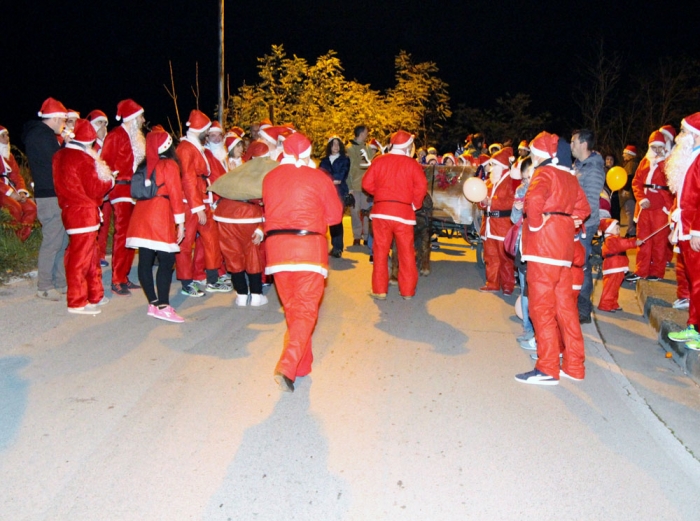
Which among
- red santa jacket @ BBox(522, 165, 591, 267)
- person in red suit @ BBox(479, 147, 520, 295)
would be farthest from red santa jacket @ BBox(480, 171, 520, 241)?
red santa jacket @ BBox(522, 165, 591, 267)

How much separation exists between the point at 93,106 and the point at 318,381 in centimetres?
2797

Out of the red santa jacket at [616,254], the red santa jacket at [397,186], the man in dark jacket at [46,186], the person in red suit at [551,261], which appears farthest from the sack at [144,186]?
the red santa jacket at [616,254]

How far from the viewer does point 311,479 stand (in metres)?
3.60

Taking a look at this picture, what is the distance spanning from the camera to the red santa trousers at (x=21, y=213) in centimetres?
880

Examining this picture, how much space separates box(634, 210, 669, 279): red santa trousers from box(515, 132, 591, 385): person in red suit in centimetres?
484

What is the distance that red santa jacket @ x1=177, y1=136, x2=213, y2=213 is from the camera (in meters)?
7.07

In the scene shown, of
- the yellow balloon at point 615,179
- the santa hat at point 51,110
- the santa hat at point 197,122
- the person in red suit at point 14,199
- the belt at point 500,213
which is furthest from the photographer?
the yellow balloon at point 615,179

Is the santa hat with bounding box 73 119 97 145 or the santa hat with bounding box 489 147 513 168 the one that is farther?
the santa hat with bounding box 489 147 513 168

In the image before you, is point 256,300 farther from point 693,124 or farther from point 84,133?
point 693,124

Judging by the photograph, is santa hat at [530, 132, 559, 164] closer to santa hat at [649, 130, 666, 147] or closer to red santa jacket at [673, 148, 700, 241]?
red santa jacket at [673, 148, 700, 241]

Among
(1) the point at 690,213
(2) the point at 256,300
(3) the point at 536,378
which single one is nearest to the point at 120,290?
(2) the point at 256,300

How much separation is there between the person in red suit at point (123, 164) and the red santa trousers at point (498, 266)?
16.0 feet

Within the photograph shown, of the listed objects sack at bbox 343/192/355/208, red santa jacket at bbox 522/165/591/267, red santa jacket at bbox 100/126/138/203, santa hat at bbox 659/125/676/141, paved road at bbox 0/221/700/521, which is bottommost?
paved road at bbox 0/221/700/521

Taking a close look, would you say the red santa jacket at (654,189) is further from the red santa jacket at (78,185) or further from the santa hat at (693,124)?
the red santa jacket at (78,185)
